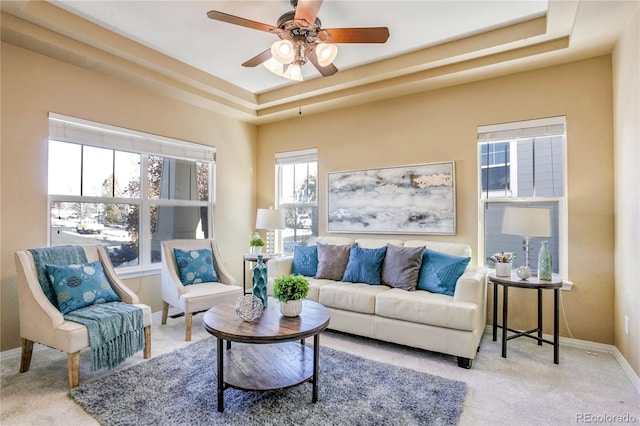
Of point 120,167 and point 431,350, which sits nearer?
point 431,350

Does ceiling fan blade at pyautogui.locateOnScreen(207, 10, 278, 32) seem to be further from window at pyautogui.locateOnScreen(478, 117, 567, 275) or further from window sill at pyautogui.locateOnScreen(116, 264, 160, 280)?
window sill at pyautogui.locateOnScreen(116, 264, 160, 280)

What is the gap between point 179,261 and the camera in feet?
12.1

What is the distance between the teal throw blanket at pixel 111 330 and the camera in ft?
8.03

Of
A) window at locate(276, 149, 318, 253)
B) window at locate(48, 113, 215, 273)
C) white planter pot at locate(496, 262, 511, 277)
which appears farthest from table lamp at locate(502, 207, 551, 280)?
window at locate(48, 113, 215, 273)

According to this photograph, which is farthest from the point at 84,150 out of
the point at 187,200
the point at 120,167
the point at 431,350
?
the point at 431,350

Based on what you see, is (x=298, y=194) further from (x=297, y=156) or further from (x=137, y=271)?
(x=137, y=271)

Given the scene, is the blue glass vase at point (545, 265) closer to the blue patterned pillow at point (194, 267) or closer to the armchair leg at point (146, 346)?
the blue patterned pillow at point (194, 267)

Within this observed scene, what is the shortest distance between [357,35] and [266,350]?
8.03 ft

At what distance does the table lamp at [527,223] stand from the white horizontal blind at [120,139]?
3.78 m

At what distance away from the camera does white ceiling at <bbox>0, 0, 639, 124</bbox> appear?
105 inches

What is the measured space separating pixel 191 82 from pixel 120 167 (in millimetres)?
1289

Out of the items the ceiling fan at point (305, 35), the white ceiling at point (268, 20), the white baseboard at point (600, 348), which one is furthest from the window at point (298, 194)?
the white baseboard at point (600, 348)

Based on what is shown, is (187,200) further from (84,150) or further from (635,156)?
(635,156)

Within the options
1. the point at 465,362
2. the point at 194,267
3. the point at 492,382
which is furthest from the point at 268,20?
the point at 492,382
